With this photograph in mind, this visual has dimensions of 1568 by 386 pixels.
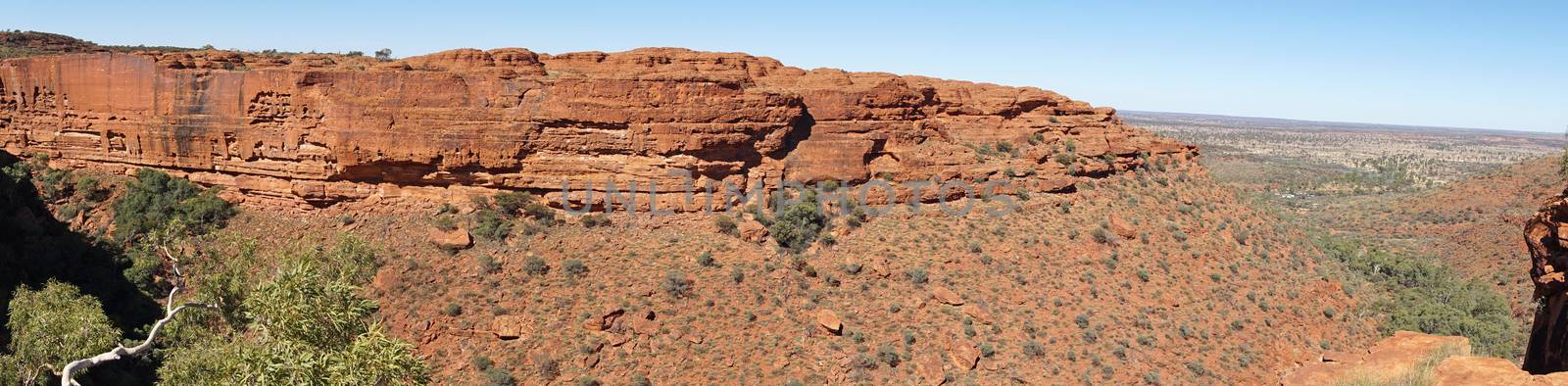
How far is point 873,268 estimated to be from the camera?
26.3 m

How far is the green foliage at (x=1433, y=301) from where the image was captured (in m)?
29.8

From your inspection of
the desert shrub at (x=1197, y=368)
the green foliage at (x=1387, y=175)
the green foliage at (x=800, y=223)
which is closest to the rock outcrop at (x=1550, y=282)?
the desert shrub at (x=1197, y=368)

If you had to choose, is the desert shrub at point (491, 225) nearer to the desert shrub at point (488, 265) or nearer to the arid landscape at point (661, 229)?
the arid landscape at point (661, 229)

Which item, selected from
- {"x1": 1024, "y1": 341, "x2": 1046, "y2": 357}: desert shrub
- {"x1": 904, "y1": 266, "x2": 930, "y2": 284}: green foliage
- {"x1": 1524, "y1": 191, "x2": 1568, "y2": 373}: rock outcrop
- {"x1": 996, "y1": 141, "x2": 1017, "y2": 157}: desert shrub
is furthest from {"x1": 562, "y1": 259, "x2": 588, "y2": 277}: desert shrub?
{"x1": 1524, "y1": 191, "x2": 1568, "y2": 373}: rock outcrop

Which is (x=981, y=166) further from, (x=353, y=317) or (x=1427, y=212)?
(x=1427, y=212)

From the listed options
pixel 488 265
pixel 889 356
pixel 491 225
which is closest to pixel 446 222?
pixel 491 225

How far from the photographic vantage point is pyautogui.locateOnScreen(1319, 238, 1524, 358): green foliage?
29.8m

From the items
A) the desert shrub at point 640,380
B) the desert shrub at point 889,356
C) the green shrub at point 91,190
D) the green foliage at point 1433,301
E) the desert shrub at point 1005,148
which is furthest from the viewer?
the desert shrub at point 1005,148

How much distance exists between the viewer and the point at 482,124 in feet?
88.3

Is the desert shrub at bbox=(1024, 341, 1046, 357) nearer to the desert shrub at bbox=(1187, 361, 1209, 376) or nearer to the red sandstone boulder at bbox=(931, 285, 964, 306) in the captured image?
the red sandstone boulder at bbox=(931, 285, 964, 306)

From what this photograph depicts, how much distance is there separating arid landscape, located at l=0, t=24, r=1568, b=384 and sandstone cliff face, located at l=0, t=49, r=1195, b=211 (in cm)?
10

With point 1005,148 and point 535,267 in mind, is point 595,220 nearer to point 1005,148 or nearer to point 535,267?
point 535,267

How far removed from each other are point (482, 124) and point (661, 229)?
7.03 m

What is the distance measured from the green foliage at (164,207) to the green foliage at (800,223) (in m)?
20.0
